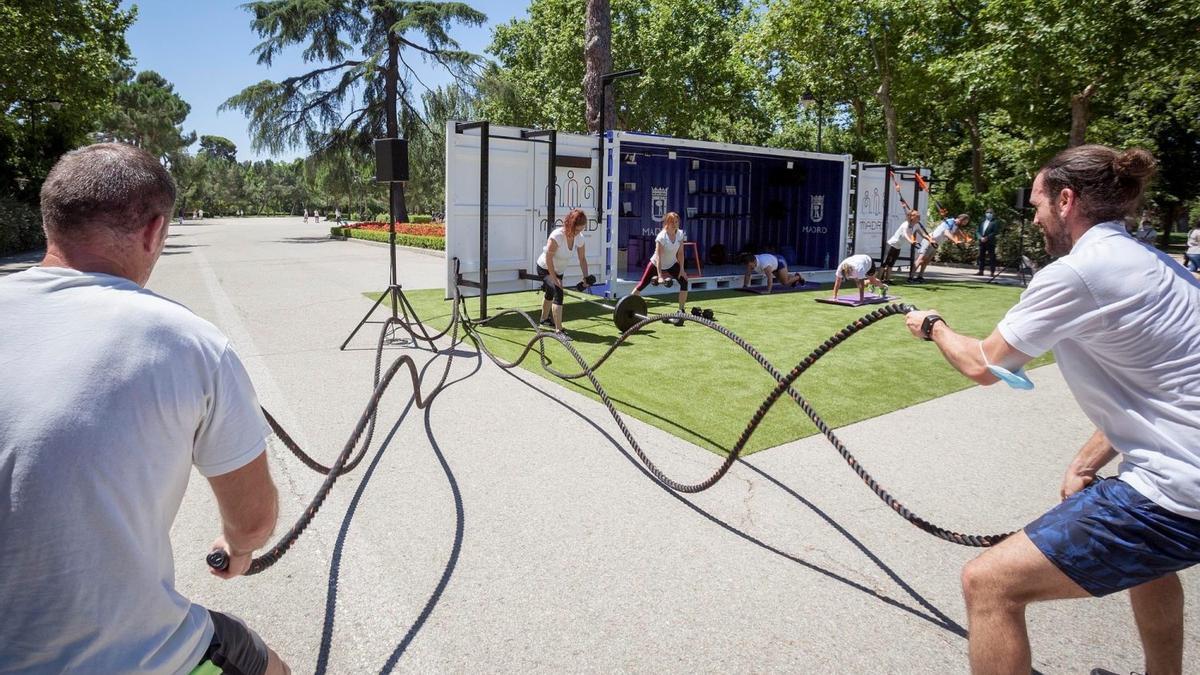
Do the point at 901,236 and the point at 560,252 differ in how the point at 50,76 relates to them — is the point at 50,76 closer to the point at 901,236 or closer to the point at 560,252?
the point at 560,252

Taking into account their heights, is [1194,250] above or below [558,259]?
above

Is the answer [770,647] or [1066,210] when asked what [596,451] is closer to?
[770,647]

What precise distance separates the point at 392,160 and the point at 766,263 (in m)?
9.10

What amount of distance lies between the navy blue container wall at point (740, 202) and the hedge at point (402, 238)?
816 centimetres

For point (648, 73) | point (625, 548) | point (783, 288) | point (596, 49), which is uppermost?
point (648, 73)

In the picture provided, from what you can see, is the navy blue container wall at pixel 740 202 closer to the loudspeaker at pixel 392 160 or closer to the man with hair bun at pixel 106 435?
the loudspeaker at pixel 392 160

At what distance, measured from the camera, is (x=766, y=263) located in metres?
15.3

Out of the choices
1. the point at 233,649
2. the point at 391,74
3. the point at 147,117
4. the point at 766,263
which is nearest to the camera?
the point at 233,649

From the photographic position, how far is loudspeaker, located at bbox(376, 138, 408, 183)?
27.4ft

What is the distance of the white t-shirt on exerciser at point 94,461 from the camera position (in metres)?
1.33

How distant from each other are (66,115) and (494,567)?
92.0 ft

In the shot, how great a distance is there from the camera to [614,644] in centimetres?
296

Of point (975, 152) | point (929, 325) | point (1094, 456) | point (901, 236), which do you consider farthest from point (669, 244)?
point (975, 152)

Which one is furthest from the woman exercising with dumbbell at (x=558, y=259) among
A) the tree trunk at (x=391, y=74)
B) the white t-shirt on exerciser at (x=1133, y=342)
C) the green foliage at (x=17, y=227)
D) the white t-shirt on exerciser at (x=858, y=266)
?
the tree trunk at (x=391, y=74)
